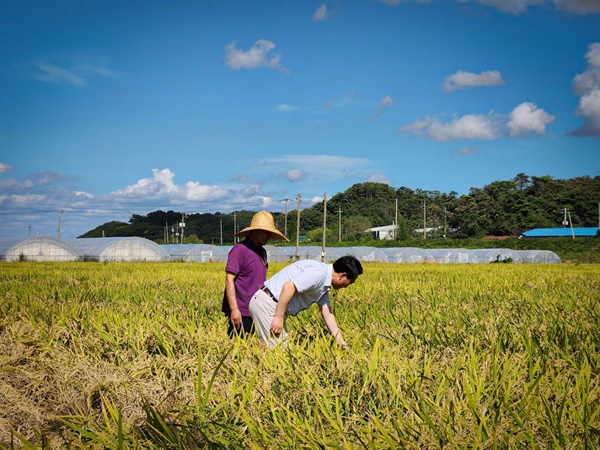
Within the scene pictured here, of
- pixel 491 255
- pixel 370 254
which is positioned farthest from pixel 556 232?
pixel 370 254

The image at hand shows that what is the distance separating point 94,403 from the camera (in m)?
2.87

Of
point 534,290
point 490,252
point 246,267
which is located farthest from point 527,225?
point 246,267

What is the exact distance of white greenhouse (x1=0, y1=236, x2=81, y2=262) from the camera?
24.8 m

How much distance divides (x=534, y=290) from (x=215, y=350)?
6014 millimetres

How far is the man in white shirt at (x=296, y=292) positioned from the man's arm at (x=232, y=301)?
176 millimetres

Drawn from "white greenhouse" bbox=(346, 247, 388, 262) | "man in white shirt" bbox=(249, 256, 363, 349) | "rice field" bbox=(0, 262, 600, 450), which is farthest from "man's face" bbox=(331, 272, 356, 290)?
"white greenhouse" bbox=(346, 247, 388, 262)

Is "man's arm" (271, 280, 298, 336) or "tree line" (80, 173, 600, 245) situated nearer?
"man's arm" (271, 280, 298, 336)

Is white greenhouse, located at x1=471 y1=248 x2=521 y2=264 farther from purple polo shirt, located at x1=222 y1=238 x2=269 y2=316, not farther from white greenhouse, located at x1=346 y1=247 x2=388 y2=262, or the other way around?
purple polo shirt, located at x1=222 y1=238 x2=269 y2=316

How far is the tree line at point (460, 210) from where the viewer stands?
46.1 meters

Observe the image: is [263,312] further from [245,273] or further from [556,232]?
[556,232]

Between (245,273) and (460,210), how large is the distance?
154 feet

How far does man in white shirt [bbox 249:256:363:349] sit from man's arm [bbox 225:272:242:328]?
0.18 m

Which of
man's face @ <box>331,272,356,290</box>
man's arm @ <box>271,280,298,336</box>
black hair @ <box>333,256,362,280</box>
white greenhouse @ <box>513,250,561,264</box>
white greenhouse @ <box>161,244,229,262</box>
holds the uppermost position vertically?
black hair @ <box>333,256,362,280</box>

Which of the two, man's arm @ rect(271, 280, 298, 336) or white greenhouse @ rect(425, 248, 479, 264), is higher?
man's arm @ rect(271, 280, 298, 336)
